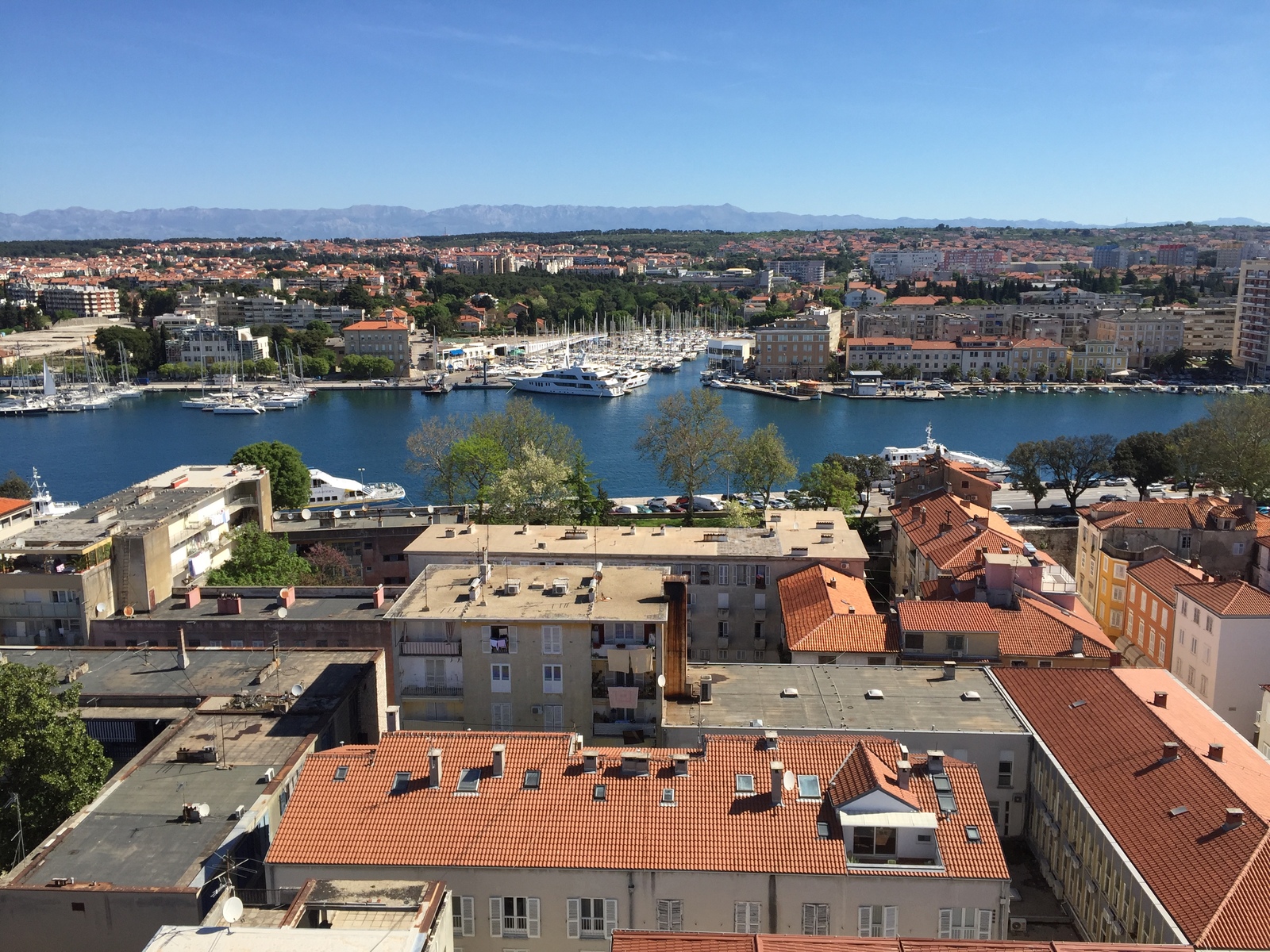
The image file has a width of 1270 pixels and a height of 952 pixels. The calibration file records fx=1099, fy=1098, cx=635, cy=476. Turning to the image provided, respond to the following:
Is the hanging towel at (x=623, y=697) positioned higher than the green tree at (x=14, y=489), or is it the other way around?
the hanging towel at (x=623, y=697)

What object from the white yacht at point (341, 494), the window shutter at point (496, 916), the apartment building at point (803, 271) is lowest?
the white yacht at point (341, 494)

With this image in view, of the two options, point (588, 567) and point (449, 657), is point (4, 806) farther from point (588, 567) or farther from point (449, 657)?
point (588, 567)

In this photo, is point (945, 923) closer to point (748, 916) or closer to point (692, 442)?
point (748, 916)

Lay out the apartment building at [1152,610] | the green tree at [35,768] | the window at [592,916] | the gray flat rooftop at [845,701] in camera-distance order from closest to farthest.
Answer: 1. the window at [592,916]
2. the green tree at [35,768]
3. the gray flat rooftop at [845,701]
4. the apartment building at [1152,610]

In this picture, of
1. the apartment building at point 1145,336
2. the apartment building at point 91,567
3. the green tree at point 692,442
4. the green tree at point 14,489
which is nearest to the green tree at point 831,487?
the green tree at point 692,442

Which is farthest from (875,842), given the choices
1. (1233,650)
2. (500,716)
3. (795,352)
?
(795,352)

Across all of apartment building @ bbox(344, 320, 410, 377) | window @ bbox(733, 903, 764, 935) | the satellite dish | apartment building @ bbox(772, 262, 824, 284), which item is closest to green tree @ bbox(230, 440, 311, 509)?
the satellite dish

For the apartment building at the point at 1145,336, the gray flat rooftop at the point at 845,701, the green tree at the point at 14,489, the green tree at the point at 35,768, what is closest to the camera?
the green tree at the point at 35,768

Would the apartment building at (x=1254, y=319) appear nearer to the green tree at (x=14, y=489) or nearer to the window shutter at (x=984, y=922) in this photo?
the green tree at (x=14, y=489)
